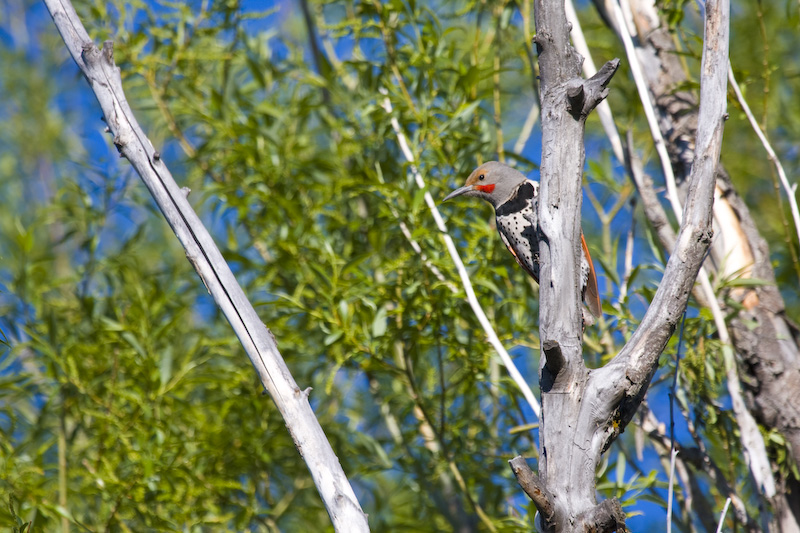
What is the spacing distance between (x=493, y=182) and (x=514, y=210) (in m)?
0.16

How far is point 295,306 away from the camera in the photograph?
3.13m

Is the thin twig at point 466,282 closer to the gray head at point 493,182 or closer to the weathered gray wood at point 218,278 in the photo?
the gray head at point 493,182

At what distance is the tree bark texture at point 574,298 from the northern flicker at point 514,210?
3.81 ft

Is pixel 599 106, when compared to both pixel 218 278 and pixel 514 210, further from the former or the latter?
pixel 218 278

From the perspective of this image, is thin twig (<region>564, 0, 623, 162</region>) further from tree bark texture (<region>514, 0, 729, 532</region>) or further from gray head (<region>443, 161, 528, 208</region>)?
tree bark texture (<region>514, 0, 729, 532</region>)

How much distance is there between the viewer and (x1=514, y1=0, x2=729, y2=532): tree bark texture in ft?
5.69

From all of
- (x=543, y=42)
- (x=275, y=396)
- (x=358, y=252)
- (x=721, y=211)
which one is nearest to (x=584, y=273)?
(x=721, y=211)

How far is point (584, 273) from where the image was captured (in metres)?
3.09

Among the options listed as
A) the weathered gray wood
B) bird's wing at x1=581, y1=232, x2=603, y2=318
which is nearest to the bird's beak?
bird's wing at x1=581, y1=232, x2=603, y2=318

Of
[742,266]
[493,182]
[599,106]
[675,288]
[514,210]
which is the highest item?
[599,106]

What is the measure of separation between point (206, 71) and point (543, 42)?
8.74 ft

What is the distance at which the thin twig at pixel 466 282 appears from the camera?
2469mm

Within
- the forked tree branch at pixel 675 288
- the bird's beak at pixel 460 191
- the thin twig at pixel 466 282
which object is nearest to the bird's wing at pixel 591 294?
the thin twig at pixel 466 282

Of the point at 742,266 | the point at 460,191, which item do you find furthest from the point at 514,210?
the point at 742,266
